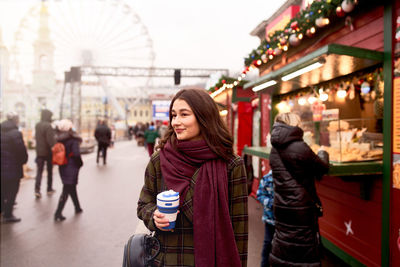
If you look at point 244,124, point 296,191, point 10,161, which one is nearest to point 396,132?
point 296,191

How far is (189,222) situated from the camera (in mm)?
1775

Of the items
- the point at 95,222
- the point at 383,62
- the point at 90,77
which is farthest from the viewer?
the point at 90,77

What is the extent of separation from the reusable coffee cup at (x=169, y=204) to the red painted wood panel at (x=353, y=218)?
286 cm

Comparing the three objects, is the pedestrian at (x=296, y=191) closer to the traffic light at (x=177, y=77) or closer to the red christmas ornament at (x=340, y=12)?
the red christmas ornament at (x=340, y=12)

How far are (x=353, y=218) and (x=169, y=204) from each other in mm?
3304

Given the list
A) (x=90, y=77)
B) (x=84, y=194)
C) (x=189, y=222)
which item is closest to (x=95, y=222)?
(x=84, y=194)

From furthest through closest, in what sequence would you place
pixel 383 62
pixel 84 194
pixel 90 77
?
1. pixel 90 77
2. pixel 84 194
3. pixel 383 62

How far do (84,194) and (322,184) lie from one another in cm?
565

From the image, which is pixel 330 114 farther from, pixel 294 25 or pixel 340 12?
pixel 340 12

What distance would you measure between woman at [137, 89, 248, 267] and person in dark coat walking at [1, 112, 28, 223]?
187 inches

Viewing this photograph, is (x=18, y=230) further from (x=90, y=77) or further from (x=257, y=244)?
(x=90, y=77)

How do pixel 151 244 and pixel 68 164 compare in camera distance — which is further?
pixel 68 164

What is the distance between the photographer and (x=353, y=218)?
4.01 meters

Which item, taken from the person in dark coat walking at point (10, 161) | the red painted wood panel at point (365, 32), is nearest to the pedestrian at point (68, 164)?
the person in dark coat walking at point (10, 161)
